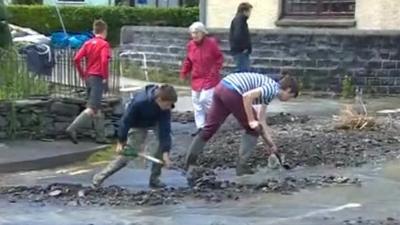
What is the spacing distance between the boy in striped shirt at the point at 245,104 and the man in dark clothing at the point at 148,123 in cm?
83

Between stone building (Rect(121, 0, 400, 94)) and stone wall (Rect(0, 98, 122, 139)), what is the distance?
8.37 metres

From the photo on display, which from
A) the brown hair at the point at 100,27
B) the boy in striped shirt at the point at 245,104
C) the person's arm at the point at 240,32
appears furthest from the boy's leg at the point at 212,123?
the person's arm at the point at 240,32

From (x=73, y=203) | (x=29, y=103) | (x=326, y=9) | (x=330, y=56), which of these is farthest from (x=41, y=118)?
(x=326, y=9)

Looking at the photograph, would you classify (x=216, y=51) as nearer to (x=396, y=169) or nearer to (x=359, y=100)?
(x=396, y=169)

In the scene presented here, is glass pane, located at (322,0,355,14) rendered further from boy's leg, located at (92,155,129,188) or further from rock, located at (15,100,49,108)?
boy's leg, located at (92,155,129,188)

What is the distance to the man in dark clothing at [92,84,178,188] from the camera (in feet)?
32.7

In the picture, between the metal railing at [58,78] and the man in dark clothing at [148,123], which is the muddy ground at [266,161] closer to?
the man in dark clothing at [148,123]

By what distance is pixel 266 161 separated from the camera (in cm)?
1219

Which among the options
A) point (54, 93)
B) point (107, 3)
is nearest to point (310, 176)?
point (54, 93)

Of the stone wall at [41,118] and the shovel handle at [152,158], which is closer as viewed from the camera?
the shovel handle at [152,158]

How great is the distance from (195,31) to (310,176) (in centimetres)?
345

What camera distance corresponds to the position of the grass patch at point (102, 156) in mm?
12859

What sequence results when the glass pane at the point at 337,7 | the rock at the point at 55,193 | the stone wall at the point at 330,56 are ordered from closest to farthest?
the rock at the point at 55,193 → the stone wall at the point at 330,56 → the glass pane at the point at 337,7

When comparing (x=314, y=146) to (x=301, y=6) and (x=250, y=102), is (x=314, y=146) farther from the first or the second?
(x=301, y=6)
